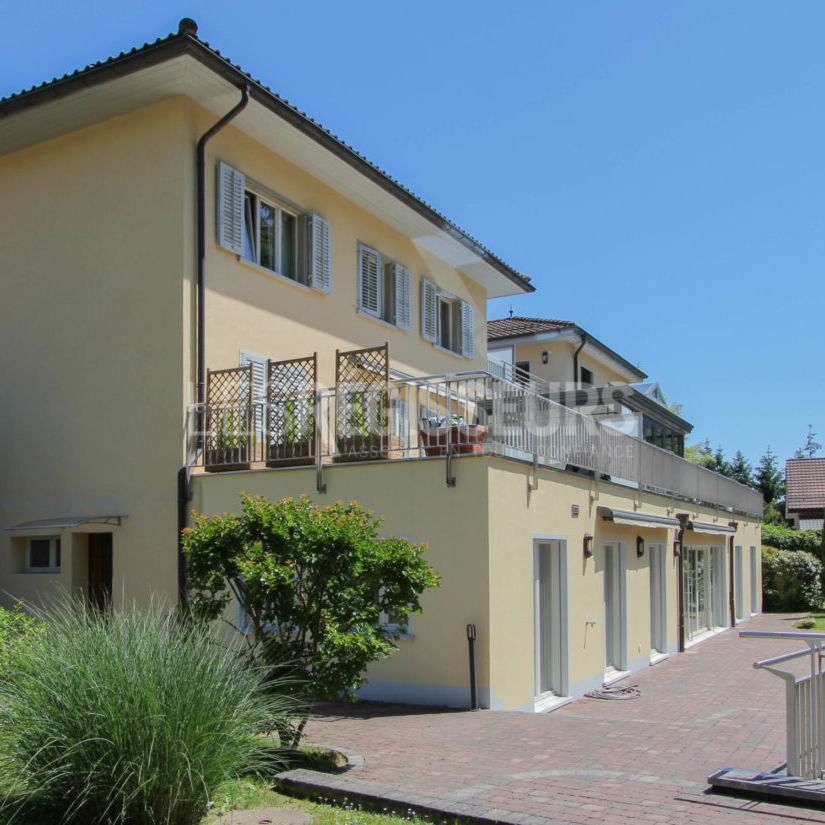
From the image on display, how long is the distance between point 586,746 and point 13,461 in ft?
32.8

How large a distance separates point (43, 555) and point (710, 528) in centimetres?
1496

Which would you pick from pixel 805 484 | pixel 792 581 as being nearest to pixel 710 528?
pixel 792 581

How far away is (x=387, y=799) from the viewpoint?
6492 millimetres

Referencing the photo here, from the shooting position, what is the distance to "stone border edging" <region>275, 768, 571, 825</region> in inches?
240

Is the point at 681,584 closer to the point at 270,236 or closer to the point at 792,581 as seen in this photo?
the point at 270,236


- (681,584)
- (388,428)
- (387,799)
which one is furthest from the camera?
(681,584)

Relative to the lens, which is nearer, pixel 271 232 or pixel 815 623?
pixel 271 232

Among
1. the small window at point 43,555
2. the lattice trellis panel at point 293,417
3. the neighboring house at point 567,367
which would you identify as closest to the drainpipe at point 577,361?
the neighboring house at point 567,367

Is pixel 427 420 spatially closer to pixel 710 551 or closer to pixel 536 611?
pixel 536 611

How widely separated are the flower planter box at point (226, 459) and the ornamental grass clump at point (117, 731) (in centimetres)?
627

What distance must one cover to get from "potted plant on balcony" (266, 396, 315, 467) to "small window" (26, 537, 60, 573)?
3929mm

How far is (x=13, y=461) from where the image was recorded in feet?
47.9

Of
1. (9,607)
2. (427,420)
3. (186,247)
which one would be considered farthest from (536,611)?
(9,607)

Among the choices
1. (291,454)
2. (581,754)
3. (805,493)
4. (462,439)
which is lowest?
(581,754)
